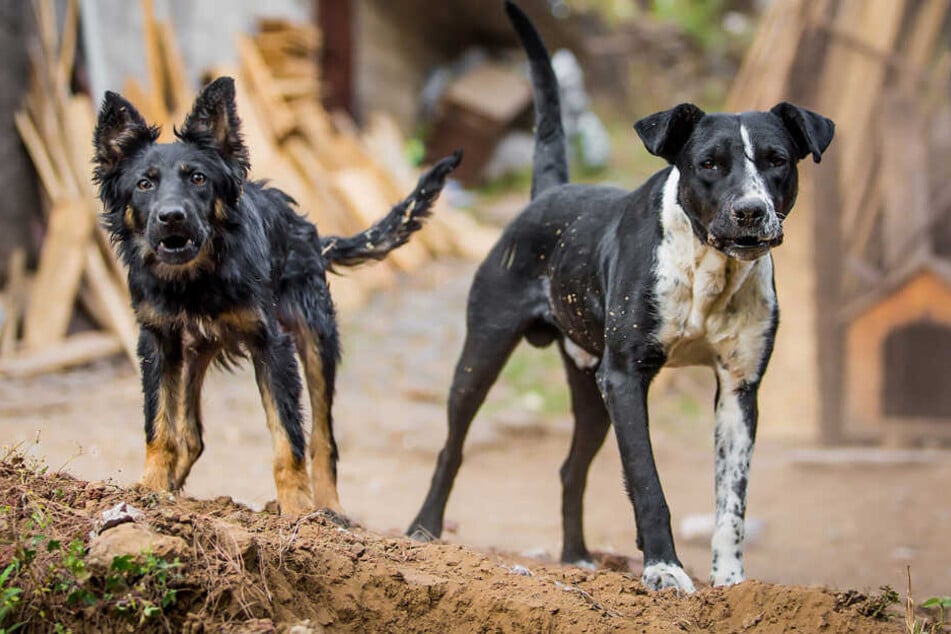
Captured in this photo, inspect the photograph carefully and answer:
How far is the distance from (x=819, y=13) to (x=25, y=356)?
8.17 meters

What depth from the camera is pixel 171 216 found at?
13.0 feet

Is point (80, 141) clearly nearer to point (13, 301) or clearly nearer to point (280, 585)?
point (13, 301)

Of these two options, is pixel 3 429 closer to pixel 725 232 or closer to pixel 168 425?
pixel 168 425

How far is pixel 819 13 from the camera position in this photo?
10852 mm

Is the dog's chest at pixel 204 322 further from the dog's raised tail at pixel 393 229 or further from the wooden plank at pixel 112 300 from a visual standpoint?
the wooden plank at pixel 112 300

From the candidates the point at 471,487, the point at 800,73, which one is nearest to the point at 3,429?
the point at 471,487

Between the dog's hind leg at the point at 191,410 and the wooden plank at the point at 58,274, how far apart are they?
563cm

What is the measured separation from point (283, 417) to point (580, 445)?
1.84 metres

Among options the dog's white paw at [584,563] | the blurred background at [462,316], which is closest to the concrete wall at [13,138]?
the blurred background at [462,316]

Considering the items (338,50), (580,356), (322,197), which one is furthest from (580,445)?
(338,50)

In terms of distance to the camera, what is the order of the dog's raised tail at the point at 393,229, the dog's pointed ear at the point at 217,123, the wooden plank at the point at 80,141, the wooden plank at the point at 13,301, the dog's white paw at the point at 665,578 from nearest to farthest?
the dog's white paw at the point at 665,578 → the dog's pointed ear at the point at 217,123 → the dog's raised tail at the point at 393,229 → the wooden plank at the point at 13,301 → the wooden plank at the point at 80,141

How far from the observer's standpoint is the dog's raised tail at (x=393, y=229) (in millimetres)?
5461

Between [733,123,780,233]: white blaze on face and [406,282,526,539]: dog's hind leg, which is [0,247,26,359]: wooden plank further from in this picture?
[733,123,780,233]: white blaze on face

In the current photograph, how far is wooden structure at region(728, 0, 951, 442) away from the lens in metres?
10.6
